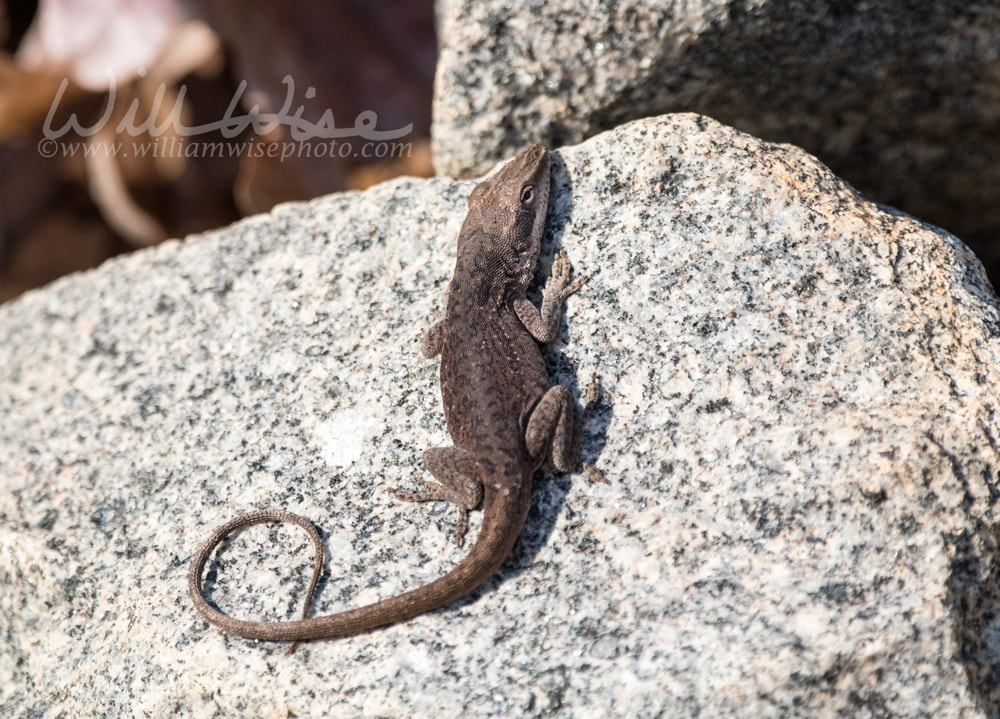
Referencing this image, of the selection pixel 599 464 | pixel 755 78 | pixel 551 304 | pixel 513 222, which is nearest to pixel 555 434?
pixel 599 464

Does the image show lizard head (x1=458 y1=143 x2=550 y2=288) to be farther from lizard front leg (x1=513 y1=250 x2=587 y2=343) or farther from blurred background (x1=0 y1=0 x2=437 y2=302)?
blurred background (x1=0 y1=0 x2=437 y2=302)

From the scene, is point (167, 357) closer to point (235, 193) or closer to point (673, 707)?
point (673, 707)

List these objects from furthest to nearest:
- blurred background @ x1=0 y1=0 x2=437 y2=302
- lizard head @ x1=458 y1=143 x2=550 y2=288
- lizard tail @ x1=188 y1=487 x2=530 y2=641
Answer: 1. blurred background @ x1=0 y1=0 x2=437 y2=302
2. lizard head @ x1=458 y1=143 x2=550 y2=288
3. lizard tail @ x1=188 y1=487 x2=530 y2=641

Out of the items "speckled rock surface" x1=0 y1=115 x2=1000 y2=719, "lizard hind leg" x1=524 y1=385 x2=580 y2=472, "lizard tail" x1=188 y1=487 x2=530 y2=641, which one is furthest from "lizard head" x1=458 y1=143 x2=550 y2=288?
"lizard tail" x1=188 y1=487 x2=530 y2=641

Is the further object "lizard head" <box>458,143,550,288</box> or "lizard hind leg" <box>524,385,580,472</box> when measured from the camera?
"lizard head" <box>458,143,550,288</box>

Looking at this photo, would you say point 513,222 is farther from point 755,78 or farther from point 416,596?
point 416,596

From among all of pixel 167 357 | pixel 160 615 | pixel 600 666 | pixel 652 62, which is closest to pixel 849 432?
pixel 600 666
